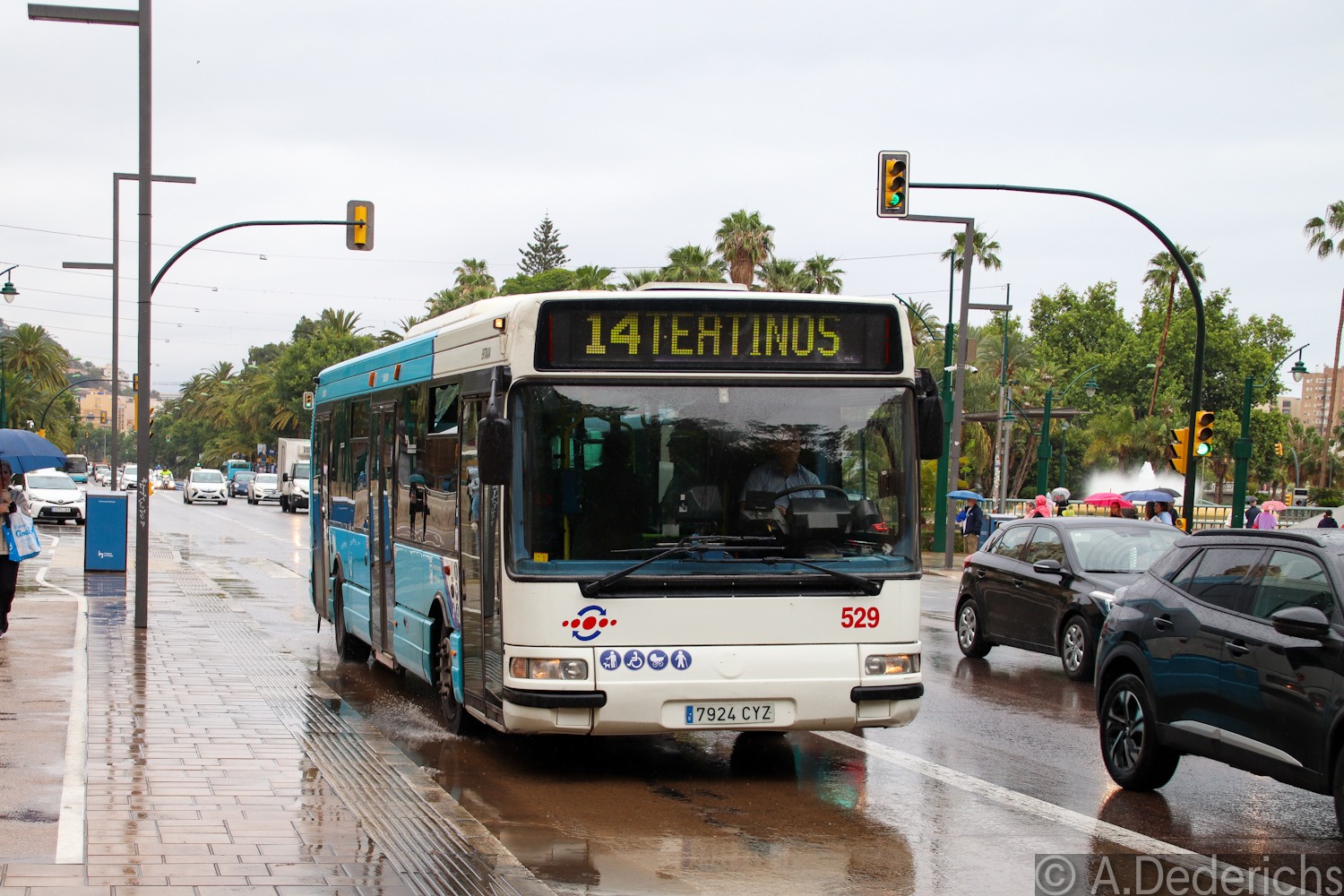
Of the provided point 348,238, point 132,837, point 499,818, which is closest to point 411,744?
point 499,818

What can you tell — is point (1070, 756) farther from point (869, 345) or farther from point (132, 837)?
point (132, 837)

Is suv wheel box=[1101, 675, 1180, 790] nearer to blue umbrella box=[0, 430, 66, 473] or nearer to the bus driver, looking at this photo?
the bus driver

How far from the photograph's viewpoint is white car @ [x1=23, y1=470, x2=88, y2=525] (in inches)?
1742

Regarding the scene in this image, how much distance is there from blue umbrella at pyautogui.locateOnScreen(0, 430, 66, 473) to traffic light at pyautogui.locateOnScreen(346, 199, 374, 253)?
8.26m

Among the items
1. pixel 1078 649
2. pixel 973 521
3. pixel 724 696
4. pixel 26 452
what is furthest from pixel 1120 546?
pixel 973 521

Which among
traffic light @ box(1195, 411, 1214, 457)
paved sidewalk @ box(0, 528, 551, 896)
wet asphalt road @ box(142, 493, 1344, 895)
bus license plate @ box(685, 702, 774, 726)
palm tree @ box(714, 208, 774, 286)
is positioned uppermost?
palm tree @ box(714, 208, 774, 286)

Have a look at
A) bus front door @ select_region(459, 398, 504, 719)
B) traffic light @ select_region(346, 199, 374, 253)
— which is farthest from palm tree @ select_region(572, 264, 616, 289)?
bus front door @ select_region(459, 398, 504, 719)

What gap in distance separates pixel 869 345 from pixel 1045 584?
21.3 ft

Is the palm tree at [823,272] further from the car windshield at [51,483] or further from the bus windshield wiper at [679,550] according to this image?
the bus windshield wiper at [679,550]

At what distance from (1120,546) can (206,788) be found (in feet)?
30.8

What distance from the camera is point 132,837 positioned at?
671cm

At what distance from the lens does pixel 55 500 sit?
44469 millimetres

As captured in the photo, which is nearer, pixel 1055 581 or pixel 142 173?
pixel 1055 581

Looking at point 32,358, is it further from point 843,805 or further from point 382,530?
point 843,805
